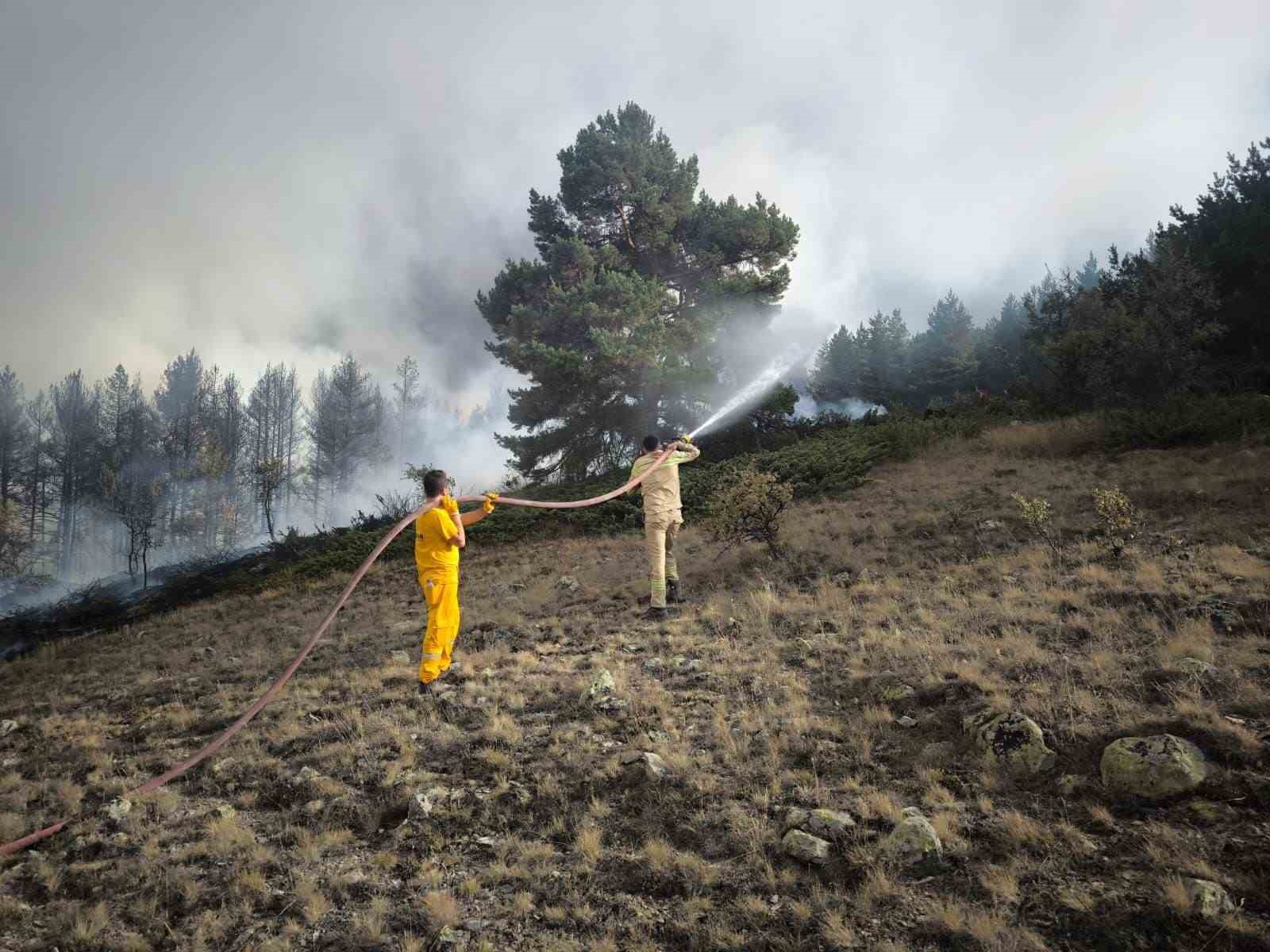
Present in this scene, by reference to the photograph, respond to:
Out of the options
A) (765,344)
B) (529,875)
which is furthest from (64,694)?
(765,344)

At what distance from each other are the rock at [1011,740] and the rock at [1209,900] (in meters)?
1.17

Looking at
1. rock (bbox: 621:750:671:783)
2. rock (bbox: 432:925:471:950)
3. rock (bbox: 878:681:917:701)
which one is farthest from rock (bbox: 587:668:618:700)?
rock (bbox: 432:925:471:950)

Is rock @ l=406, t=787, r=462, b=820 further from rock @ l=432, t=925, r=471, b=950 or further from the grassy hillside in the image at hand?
rock @ l=432, t=925, r=471, b=950

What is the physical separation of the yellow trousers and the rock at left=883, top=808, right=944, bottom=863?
4420 millimetres

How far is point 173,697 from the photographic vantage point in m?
7.61

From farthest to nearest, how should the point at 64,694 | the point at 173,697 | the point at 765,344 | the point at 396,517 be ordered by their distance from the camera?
the point at 765,344 → the point at 396,517 → the point at 64,694 → the point at 173,697

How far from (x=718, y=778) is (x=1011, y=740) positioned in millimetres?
1925

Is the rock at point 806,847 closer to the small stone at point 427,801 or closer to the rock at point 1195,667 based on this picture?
the small stone at point 427,801

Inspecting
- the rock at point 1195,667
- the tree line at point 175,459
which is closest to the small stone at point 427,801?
the rock at point 1195,667

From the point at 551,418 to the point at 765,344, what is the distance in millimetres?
9382

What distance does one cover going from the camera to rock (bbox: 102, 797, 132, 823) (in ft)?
15.0

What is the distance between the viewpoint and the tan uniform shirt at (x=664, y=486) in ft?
28.4

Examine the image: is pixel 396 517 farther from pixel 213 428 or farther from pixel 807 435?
pixel 213 428

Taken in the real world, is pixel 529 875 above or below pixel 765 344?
below
